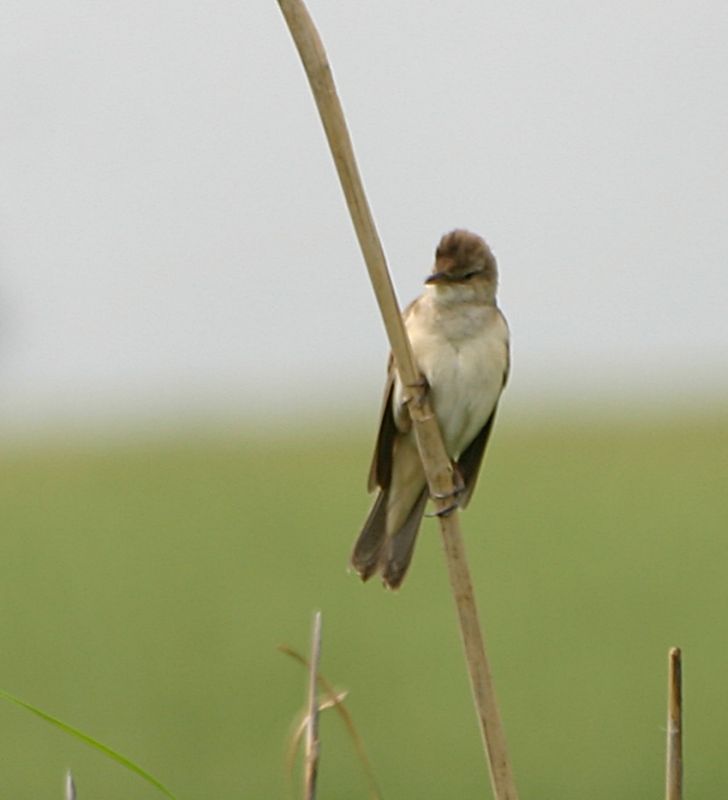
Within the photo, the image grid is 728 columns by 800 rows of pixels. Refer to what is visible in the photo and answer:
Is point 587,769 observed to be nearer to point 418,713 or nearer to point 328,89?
point 418,713

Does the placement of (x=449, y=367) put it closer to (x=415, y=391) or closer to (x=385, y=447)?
(x=385, y=447)

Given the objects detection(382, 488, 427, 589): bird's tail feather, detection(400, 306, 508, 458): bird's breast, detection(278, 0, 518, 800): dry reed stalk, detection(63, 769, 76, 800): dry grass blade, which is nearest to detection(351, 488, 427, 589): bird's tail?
detection(382, 488, 427, 589): bird's tail feather

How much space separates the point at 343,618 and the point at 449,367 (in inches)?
347

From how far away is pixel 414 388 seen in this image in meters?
2.47

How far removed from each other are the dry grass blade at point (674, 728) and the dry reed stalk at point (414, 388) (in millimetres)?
214

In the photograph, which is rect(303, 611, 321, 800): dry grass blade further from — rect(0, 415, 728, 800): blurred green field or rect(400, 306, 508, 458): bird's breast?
rect(0, 415, 728, 800): blurred green field

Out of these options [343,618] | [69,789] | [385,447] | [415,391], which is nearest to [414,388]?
[415,391]

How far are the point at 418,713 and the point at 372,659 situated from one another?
1.03 meters

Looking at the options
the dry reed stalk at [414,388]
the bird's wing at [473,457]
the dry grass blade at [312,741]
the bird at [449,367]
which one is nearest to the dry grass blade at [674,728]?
the dry reed stalk at [414,388]

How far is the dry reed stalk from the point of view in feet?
7.13

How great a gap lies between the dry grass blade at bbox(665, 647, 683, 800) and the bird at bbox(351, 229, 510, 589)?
4.75ft

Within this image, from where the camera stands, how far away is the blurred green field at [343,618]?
936 cm

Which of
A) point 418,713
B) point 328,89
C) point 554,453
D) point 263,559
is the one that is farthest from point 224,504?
point 328,89

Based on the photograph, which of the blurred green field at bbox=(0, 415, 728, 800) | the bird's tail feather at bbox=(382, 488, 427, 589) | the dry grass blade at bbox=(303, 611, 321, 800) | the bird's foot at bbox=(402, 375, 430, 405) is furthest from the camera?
the blurred green field at bbox=(0, 415, 728, 800)
